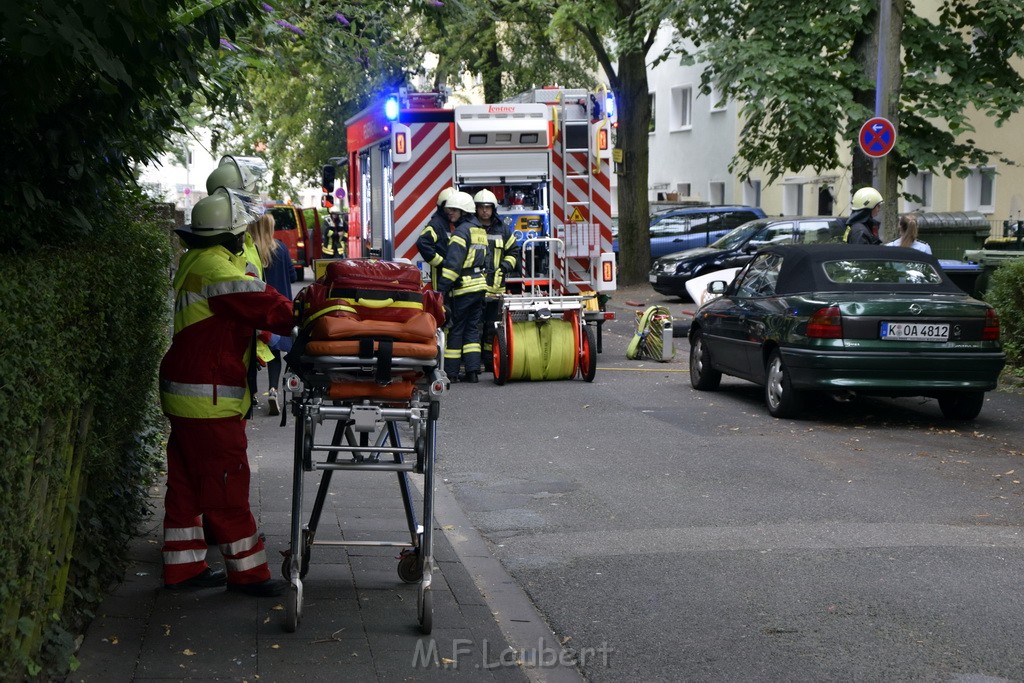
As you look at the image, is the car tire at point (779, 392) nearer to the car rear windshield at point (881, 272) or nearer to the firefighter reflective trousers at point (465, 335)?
the car rear windshield at point (881, 272)

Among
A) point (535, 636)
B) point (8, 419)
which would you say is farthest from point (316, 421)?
point (8, 419)

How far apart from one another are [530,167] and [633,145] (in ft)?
39.9

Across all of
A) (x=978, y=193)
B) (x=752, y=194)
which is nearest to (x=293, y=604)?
(x=978, y=193)

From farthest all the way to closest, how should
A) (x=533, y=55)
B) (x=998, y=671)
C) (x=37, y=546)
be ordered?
1. (x=533, y=55)
2. (x=998, y=671)
3. (x=37, y=546)

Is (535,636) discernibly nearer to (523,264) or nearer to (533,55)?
(523,264)

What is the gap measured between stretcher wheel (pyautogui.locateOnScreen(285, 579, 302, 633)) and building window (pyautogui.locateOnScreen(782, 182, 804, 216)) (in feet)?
121

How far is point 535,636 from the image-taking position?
555cm

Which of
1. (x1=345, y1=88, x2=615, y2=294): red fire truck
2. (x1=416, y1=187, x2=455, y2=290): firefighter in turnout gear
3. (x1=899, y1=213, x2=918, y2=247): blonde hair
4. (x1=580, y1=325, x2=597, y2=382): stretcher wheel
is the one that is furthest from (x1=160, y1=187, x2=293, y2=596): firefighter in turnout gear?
(x1=899, y1=213, x2=918, y2=247): blonde hair

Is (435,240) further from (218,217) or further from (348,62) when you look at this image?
(218,217)

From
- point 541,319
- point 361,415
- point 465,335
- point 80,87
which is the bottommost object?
point 465,335

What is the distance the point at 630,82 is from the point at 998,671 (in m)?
24.3

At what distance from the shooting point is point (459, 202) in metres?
13.9

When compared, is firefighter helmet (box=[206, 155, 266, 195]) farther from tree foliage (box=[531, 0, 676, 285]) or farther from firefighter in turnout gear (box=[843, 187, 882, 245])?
tree foliage (box=[531, 0, 676, 285])

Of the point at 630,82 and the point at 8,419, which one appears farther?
the point at 630,82
